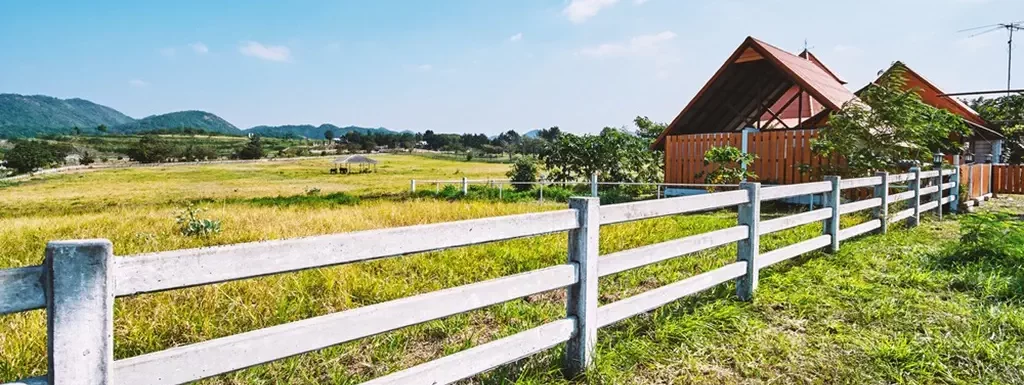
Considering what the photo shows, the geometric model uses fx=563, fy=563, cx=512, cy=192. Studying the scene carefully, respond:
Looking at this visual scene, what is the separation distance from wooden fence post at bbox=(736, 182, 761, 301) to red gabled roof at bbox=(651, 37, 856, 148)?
390 inches

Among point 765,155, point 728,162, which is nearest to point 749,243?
point 728,162

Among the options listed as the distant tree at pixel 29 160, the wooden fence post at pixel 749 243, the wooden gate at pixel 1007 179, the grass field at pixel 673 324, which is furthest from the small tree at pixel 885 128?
the distant tree at pixel 29 160

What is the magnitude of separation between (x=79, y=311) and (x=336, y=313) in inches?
33.6

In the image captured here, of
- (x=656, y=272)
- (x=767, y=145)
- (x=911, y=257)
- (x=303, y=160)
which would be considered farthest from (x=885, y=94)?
(x=303, y=160)

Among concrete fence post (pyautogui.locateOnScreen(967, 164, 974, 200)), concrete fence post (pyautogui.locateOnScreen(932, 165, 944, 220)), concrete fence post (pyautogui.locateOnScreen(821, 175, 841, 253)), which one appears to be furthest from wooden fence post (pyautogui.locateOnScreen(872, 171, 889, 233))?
concrete fence post (pyautogui.locateOnScreen(967, 164, 974, 200))

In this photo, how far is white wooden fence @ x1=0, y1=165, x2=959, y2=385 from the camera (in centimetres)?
158

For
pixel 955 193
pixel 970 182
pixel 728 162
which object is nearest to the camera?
pixel 955 193

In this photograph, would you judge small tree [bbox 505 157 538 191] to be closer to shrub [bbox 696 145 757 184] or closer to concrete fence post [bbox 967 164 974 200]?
shrub [bbox 696 145 757 184]

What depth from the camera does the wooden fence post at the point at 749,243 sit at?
481 centimetres

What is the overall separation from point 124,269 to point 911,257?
7.51m

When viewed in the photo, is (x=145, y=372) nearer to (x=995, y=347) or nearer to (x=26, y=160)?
(x=995, y=347)

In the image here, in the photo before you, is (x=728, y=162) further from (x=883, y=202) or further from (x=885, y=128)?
(x=883, y=202)

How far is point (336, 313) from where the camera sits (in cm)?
225

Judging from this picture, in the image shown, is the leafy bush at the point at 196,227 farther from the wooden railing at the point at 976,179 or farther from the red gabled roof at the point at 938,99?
the red gabled roof at the point at 938,99
